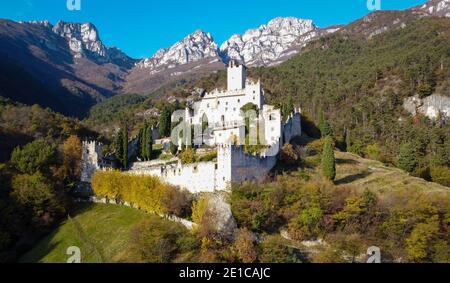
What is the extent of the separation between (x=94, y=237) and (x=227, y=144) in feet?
57.0

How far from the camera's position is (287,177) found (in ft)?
189

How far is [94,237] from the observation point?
53062 mm

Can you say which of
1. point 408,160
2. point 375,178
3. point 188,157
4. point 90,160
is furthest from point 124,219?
point 408,160

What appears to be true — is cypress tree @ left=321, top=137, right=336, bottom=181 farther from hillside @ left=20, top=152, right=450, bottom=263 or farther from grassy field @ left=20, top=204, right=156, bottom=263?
grassy field @ left=20, top=204, right=156, bottom=263

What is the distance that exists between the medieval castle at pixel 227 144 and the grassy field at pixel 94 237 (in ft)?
22.4

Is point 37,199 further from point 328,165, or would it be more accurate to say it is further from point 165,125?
point 328,165

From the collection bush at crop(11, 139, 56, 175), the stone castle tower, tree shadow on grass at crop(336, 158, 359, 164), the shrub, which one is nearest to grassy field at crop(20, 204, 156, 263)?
bush at crop(11, 139, 56, 175)

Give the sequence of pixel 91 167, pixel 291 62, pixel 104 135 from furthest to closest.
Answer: pixel 291 62, pixel 104 135, pixel 91 167

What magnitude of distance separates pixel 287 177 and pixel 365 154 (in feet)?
100

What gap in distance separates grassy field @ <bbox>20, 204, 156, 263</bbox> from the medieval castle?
269 inches

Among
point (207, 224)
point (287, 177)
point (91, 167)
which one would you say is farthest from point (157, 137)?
point (207, 224)

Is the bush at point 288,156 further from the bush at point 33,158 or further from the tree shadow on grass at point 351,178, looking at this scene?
the bush at point 33,158
